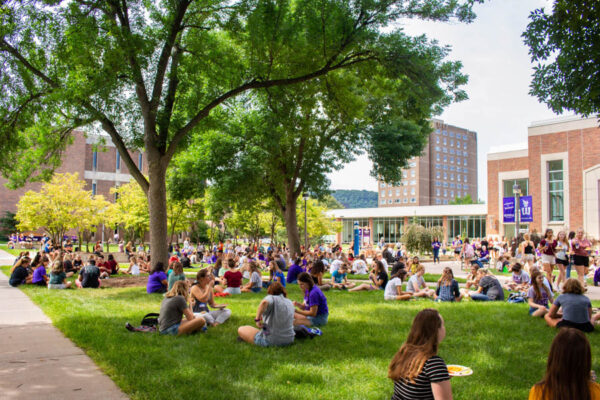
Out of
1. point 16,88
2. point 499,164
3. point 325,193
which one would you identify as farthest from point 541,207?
point 16,88

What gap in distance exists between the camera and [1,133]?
15.7 metres

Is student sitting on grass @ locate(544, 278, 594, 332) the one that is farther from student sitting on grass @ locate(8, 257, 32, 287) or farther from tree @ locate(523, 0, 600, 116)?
student sitting on grass @ locate(8, 257, 32, 287)

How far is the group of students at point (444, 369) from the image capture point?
274 centimetres

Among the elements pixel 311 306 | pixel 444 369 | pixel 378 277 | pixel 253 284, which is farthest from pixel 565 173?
pixel 444 369

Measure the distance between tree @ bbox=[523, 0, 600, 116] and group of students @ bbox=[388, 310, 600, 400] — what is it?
6.84 meters

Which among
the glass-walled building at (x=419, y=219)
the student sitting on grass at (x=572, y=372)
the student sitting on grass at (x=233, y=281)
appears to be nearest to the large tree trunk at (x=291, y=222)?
the student sitting on grass at (x=233, y=281)

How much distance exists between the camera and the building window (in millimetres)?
42500

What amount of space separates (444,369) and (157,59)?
15.2 m

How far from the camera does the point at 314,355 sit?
21.6 ft

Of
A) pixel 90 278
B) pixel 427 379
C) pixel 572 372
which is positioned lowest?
pixel 90 278

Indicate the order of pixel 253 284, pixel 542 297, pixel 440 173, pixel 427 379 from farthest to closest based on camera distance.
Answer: pixel 440 173, pixel 253 284, pixel 542 297, pixel 427 379

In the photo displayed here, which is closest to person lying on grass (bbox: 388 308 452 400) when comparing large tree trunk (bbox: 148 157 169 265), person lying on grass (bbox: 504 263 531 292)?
person lying on grass (bbox: 504 263 531 292)

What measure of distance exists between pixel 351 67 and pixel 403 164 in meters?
12.7

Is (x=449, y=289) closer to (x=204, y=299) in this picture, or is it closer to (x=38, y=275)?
(x=204, y=299)
